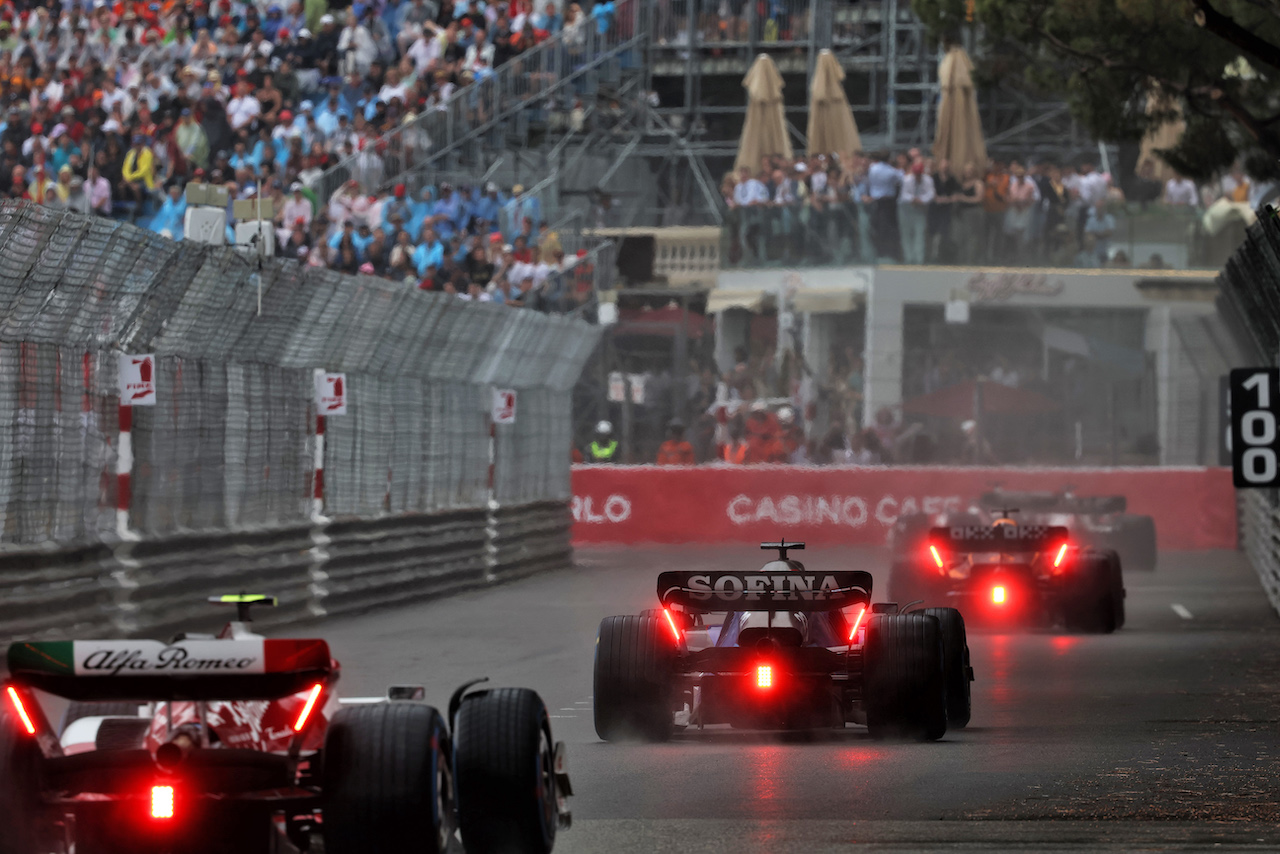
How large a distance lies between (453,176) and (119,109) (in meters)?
6.43

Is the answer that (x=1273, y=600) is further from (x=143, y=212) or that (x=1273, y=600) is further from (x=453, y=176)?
(x=143, y=212)

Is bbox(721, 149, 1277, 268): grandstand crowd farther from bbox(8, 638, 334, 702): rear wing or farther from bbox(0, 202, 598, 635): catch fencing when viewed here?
bbox(8, 638, 334, 702): rear wing

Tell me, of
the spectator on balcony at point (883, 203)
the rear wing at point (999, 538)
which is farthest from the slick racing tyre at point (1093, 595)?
the spectator on balcony at point (883, 203)

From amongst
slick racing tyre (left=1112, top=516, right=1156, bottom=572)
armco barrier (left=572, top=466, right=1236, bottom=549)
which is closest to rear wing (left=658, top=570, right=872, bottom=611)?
slick racing tyre (left=1112, top=516, right=1156, bottom=572)

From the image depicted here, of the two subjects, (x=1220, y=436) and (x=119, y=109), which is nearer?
(x=1220, y=436)

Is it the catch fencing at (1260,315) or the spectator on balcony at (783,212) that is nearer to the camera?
the catch fencing at (1260,315)

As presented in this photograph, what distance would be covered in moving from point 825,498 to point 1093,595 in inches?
501

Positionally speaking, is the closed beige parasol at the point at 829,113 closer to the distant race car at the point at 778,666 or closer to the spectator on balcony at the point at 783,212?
the spectator on balcony at the point at 783,212

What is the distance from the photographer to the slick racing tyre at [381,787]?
583 cm

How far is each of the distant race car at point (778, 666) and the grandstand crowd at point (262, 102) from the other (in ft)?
69.1

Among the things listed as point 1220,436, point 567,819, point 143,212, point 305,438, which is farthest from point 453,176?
point 567,819

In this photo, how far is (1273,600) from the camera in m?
20.2

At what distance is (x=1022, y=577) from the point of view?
17.7 meters

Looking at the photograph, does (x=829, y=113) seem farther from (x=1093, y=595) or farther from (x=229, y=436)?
(x=229, y=436)
